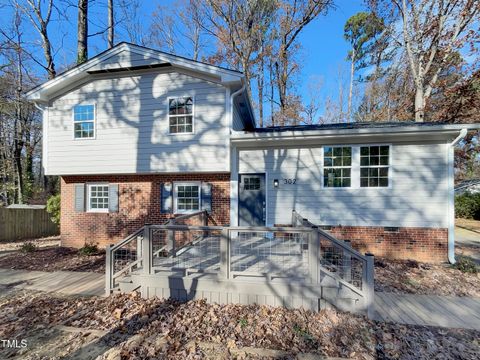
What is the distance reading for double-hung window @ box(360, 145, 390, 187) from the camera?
23.7 feet

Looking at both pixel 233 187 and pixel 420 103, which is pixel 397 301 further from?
pixel 420 103

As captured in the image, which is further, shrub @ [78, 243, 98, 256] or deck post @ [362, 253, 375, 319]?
shrub @ [78, 243, 98, 256]

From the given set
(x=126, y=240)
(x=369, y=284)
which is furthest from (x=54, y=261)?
(x=369, y=284)

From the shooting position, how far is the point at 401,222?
23.3ft

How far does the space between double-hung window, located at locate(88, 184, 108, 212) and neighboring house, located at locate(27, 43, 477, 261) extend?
0.04 m

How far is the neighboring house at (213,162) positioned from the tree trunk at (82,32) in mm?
3401

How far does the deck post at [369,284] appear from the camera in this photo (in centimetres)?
378

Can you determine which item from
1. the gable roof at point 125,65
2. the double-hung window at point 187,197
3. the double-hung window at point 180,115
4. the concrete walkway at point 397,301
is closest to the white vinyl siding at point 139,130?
the double-hung window at point 180,115

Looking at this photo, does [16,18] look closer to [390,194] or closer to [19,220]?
[19,220]

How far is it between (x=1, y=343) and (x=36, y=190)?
21.0 m

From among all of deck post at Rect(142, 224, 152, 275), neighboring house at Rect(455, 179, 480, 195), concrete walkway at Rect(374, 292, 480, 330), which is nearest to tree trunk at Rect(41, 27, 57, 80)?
deck post at Rect(142, 224, 152, 275)

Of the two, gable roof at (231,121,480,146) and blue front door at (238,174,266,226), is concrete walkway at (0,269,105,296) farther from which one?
gable roof at (231,121,480,146)

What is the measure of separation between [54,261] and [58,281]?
6.78ft

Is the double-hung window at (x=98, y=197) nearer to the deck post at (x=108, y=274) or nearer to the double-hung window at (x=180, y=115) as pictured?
the double-hung window at (x=180, y=115)
